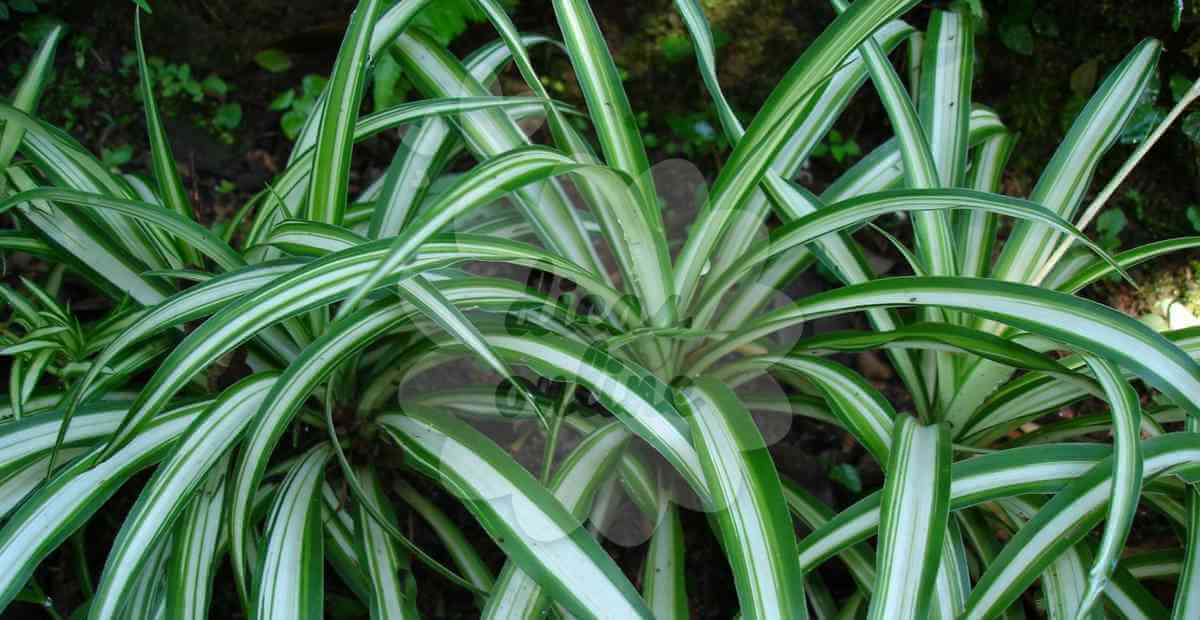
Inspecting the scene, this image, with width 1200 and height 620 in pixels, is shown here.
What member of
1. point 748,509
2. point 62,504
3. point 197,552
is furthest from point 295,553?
point 748,509

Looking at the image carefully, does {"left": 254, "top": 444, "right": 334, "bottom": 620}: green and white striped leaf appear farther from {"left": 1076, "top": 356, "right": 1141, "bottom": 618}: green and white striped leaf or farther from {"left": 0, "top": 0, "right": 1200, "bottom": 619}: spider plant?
{"left": 1076, "top": 356, "right": 1141, "bottom": 618}: green and white striped leaf

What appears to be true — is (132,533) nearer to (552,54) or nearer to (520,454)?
(520,454)

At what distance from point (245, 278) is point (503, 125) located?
357 mm

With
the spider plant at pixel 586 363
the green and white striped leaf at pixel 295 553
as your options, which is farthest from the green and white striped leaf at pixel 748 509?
the green and white striped leaf at pixel 295 553

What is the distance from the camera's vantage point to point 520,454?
1.31 meters

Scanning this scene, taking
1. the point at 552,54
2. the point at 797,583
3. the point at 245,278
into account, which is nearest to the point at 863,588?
the point at 797,583

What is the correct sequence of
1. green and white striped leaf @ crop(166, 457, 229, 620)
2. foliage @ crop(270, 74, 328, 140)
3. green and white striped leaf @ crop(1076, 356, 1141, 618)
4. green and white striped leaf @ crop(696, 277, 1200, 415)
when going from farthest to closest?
foliage @ crop(270, 74, 328, 140), green and white striped leaf @ crop(166, 457, 229, 620), green and white striped leaf @ crop(696, 277, 1200, 415), green and white striped leaf @ crop(1076, 356, 1141, 618)

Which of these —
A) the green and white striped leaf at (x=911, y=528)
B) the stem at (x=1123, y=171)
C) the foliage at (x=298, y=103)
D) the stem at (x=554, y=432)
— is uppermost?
the foliage at (x=298, y=103)

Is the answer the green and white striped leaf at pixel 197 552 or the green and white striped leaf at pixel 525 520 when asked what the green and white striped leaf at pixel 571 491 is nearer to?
the green and white striped leaf at pixel 525 520

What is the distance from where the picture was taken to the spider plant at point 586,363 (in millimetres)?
765

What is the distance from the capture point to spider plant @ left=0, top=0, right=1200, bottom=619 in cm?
77

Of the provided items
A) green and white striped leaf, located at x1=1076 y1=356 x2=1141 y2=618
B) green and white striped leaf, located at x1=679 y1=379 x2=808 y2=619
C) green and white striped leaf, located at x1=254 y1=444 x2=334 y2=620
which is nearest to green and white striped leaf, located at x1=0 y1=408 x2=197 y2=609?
green and white striped leaf, located at x1=254 y1=444 x2=334 y2=620

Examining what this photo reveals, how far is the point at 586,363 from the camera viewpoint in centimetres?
86

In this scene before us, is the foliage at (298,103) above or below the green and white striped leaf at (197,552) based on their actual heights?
above
